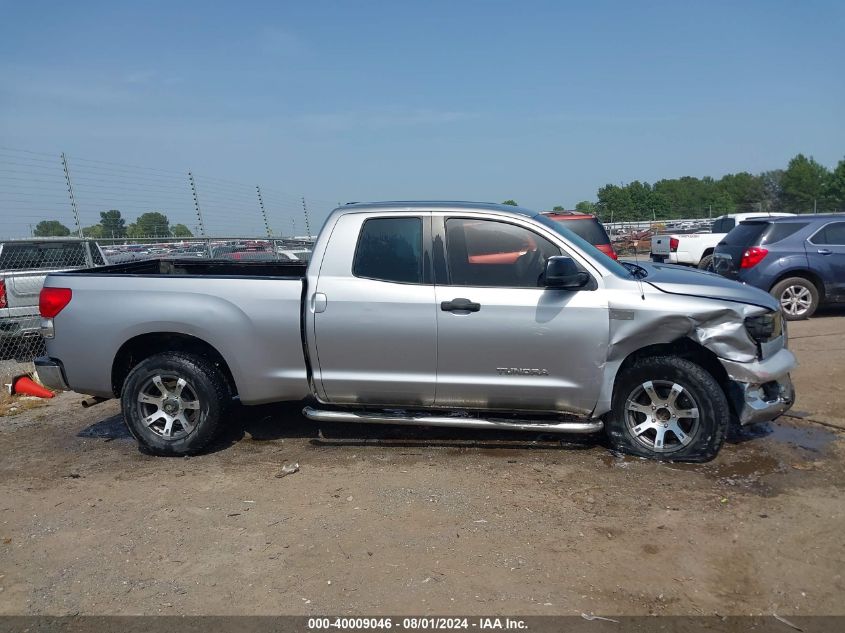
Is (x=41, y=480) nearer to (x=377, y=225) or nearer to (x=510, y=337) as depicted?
(x=377, y=225)

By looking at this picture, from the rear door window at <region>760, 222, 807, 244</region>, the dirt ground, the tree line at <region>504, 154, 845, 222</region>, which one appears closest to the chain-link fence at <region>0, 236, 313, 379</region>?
the dirt ground

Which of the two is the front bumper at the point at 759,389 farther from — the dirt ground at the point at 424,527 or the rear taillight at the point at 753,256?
the rear taillight at the point at 753,256

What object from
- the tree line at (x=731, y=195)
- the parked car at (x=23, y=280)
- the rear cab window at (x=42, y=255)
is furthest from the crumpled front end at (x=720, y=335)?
the tree line at (x=731, y=195)

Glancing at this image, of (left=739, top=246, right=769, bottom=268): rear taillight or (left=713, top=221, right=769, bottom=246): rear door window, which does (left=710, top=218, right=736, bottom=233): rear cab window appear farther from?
(left=739, top=246, right=769, bottom=268): rear taillight

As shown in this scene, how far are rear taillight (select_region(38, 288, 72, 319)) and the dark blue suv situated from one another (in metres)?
9.16

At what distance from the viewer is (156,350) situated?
522 cm

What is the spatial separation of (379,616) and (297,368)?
2.23 meters

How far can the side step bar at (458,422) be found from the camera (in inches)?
178

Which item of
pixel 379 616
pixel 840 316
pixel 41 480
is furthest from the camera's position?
pixel 840 316

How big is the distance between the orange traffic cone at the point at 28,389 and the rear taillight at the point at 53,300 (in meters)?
2.53

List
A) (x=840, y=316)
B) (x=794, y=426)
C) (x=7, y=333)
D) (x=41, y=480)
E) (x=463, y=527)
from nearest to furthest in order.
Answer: (x=463, y=527)
(x=41, y=480)
(x=794, y=426)
(x=7, y=333)
(x=840, y=316)

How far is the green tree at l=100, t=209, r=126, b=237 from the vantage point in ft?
35.0

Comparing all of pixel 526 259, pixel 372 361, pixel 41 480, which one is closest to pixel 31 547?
pixel 41 480

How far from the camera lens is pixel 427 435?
17.6 feet
